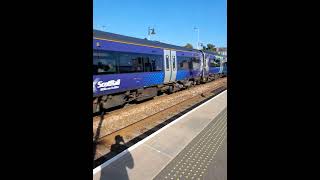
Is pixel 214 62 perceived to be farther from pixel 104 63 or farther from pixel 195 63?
pixel 104 63

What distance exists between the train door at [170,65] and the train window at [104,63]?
598 cm

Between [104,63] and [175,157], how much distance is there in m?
5.91

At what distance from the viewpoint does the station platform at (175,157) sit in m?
4.96

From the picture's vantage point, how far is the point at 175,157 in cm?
585

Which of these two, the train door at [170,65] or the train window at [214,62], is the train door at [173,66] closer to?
the train door at [170,65]

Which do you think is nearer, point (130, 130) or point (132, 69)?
point (130, 130)

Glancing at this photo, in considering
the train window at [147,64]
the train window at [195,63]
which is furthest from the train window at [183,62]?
the train window at [147,64]

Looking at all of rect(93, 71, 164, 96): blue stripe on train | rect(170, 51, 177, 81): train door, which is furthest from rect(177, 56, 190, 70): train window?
rect(93, 71, 164, 96): blue stripe on train

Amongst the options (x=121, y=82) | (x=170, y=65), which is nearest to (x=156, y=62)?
(x=170, y=65)

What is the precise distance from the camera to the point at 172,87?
62.0 ft

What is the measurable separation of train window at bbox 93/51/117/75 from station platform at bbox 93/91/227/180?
3672 millimetres
